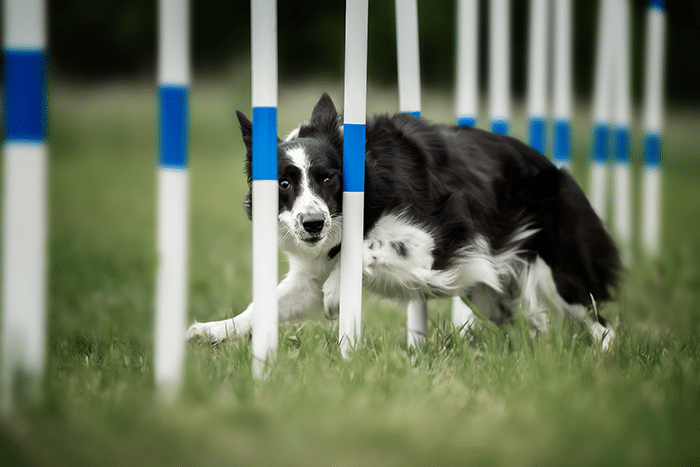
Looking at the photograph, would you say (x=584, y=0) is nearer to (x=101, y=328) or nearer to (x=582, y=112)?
(x=582, y=112)

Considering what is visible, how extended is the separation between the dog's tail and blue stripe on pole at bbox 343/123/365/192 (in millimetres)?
1184

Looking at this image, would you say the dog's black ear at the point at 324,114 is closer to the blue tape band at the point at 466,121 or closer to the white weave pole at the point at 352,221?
the white weave pole at the point at 352,221

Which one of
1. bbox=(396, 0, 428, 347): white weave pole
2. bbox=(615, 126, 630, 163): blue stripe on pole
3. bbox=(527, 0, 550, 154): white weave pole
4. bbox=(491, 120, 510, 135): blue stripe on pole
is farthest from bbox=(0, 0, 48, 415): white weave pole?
bbox=(615, 126, 630, 163): blue stripe on pole

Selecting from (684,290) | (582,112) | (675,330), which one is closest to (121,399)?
(675,330)

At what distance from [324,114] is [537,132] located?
1.98 m

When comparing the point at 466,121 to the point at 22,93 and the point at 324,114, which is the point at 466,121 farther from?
the point at 22,93

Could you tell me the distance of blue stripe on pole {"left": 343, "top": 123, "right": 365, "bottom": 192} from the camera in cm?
239

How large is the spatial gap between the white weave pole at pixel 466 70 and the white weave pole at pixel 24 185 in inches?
89.4

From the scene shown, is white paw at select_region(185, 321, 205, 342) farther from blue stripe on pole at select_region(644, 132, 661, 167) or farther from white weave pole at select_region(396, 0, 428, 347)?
blue stripe on pole at select_region(644, 132, 661, 167)

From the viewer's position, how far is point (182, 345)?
183 centimetres

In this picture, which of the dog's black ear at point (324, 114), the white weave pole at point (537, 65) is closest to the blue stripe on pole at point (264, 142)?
the dog's black ear at point (324, 114)

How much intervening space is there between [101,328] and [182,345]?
1541mm

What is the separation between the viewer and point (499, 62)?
374 centimetres

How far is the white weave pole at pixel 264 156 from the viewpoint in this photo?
197 centimetres
